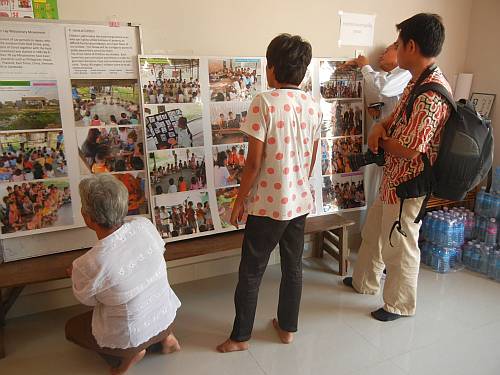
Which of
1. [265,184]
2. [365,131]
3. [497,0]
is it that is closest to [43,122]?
[265,184]

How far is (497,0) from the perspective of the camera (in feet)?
A: 9.93

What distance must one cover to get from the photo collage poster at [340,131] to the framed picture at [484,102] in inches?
44.7

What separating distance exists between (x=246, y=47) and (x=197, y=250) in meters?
1.26

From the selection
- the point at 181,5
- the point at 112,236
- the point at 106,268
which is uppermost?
the point at 181,5

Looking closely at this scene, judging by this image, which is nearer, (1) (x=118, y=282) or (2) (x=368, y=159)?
(1) (x=118, y=282)

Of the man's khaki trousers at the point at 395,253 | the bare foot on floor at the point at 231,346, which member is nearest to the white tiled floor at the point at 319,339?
the bare foot on floor at the point at 231,346

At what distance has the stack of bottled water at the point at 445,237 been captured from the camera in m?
2.88

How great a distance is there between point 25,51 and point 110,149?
1.99 ft

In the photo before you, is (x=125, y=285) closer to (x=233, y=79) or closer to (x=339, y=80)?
(x=233, y=79)

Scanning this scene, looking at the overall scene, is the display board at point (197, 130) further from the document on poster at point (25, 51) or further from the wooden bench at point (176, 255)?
the document on poster at point (25, 51)

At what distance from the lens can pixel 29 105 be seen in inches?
77.3

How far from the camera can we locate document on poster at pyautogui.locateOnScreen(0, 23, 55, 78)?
187 centimetres

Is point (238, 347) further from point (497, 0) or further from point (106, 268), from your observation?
point (497, 0)

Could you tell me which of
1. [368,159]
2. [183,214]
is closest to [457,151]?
[368,159]
